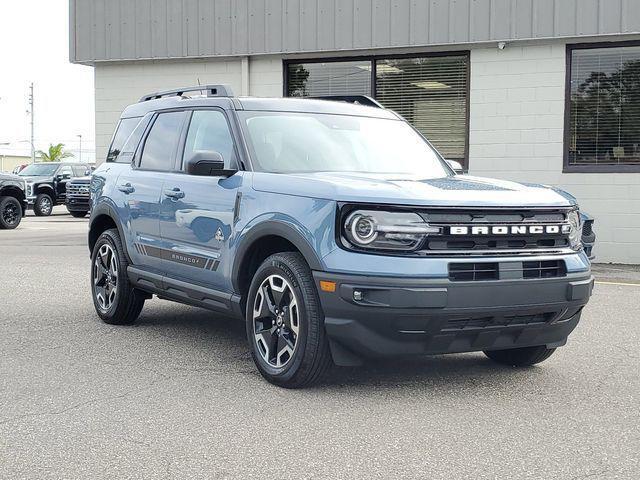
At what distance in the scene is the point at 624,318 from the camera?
27.3ft

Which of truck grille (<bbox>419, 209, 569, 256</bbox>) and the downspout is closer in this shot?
truck grille (<bbox>419, 209, 569, 256</bbox>)

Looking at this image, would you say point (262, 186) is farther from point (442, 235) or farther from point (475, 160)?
point (475, 160)

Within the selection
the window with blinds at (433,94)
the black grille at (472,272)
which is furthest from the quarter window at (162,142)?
the window with blinds at (433,94)

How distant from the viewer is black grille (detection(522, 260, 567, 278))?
521 cm

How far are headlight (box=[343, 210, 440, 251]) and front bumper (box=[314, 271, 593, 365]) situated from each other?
202mm

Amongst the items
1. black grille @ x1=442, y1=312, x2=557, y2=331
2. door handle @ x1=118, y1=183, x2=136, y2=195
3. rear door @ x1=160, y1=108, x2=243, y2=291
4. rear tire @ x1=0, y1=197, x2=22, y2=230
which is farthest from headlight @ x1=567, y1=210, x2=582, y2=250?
rear tire @ x1=0, y1=197, x2=22, y2=230

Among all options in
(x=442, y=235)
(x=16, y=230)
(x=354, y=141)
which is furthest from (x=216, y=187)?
(x=16, y=230)

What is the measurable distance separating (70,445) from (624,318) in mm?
5600

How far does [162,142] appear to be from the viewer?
728cm

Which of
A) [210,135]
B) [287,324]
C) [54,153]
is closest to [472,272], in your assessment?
[287,324]

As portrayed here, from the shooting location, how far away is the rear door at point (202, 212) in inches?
239

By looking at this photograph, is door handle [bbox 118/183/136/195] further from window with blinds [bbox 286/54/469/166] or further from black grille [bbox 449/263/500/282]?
window with blinds [bbox 286/54/469/166]

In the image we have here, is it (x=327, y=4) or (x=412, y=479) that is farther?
(x=327, y=4)

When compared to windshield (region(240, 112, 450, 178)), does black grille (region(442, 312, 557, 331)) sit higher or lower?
lower
